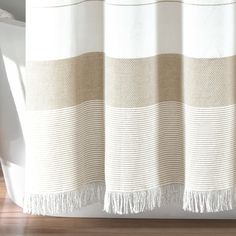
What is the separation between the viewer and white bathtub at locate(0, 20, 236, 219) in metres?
1.77

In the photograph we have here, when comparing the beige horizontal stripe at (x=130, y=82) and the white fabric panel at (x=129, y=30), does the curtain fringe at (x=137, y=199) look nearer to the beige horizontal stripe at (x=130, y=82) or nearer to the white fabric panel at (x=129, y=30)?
the beige horizontal stripe at (x=130, y=82)

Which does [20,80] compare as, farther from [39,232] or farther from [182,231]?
[182,231]

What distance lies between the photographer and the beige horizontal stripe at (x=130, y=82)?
1.60 meters

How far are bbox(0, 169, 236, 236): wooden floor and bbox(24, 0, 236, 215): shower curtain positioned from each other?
175mm

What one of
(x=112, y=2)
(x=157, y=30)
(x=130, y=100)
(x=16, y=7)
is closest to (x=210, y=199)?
(x=130, y=100)

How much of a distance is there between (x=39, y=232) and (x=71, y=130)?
0.39 metres

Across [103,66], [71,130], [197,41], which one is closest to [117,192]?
[71,130]

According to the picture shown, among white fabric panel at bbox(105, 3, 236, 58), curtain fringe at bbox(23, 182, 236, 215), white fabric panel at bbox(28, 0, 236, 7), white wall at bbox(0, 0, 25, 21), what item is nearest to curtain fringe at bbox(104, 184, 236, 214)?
curtain fringe at bbox(23, 182, 236, 215)

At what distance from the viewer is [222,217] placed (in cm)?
189

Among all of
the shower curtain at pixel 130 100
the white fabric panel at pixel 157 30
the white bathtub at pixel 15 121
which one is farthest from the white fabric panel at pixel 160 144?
the white bathtub at pixel 15 121

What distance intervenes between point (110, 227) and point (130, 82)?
19.1 inches

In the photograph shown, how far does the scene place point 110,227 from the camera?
1.88m

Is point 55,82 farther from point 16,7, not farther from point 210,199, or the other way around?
point 16,7

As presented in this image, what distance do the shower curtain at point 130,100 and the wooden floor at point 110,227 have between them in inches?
6.9
